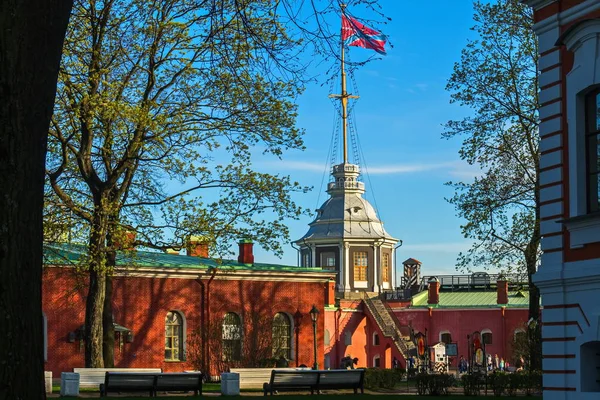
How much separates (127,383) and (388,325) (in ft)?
130

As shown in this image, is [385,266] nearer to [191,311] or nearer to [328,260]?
[328,260]

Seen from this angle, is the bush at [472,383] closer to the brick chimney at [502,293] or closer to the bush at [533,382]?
the bush at [533,382]

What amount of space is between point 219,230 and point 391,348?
36.2 meters

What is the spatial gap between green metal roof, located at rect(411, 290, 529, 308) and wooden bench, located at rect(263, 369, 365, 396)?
3740 centimetres

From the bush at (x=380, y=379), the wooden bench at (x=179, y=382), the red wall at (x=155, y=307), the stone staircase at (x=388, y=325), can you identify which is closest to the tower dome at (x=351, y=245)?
the stone staircase at (x=388, y=325)

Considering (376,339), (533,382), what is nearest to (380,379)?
(533,382)

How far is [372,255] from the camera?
7612cm

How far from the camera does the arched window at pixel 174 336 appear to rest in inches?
1663

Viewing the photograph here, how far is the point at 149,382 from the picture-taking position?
2698cm

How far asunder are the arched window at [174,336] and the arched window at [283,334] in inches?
173

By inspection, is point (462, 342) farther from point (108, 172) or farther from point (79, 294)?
point (108, 172)

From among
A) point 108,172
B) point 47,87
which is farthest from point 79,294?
point 47,87

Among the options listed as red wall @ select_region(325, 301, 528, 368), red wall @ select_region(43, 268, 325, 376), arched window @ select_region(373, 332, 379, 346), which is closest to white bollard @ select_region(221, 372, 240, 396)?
red wall @ select_region(43, 268, 325, 376)

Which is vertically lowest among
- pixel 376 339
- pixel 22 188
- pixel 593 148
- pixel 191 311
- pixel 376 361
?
pixel 376 361
